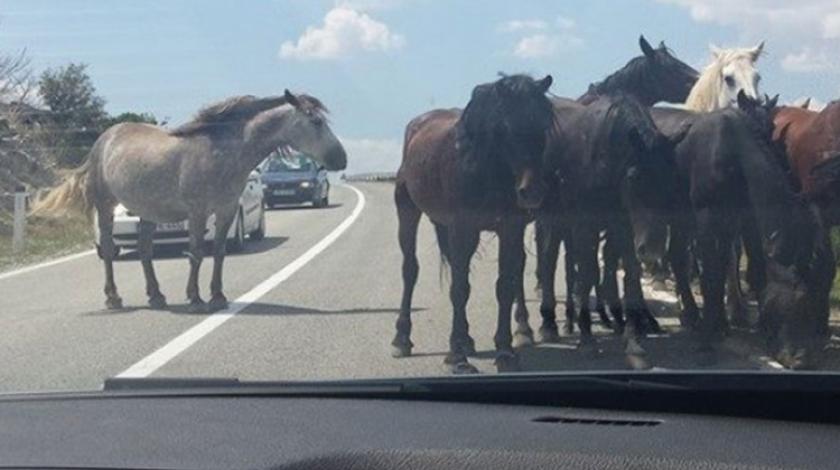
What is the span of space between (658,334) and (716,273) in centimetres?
66

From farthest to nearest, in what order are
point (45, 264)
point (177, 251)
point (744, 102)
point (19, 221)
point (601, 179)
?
1. point (19, 221)
2. point (45, 264)
3. point (177, 251)
4. point (744, 102)
5. point (601, 179)

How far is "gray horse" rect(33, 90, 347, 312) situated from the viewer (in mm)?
14195

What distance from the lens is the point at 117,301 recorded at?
14.7 metres

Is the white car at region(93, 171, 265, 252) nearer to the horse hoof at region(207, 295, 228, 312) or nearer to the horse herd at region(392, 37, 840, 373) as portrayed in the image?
the horse hoof at region(207, 295, 228, 312)

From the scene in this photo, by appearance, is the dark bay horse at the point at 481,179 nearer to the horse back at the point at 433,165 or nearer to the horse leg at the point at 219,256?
the horse back at the point at 433,165

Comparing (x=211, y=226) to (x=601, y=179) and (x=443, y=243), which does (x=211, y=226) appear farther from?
(x=601, y=179)

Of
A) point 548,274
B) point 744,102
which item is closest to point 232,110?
point 548,274

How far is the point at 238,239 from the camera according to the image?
733 inches

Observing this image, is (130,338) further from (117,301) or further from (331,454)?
(331,454)

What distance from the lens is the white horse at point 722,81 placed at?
1238cm

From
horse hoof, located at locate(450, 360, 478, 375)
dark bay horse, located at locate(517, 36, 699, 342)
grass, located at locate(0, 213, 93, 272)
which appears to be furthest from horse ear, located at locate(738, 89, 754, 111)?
grass, located at locate(0, 213, 93, 272)

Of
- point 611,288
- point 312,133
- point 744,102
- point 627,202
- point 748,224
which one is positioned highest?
point 744,102

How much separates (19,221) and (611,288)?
13647mm

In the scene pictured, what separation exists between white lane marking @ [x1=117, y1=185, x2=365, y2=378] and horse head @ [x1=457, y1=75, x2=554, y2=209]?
2564mm
